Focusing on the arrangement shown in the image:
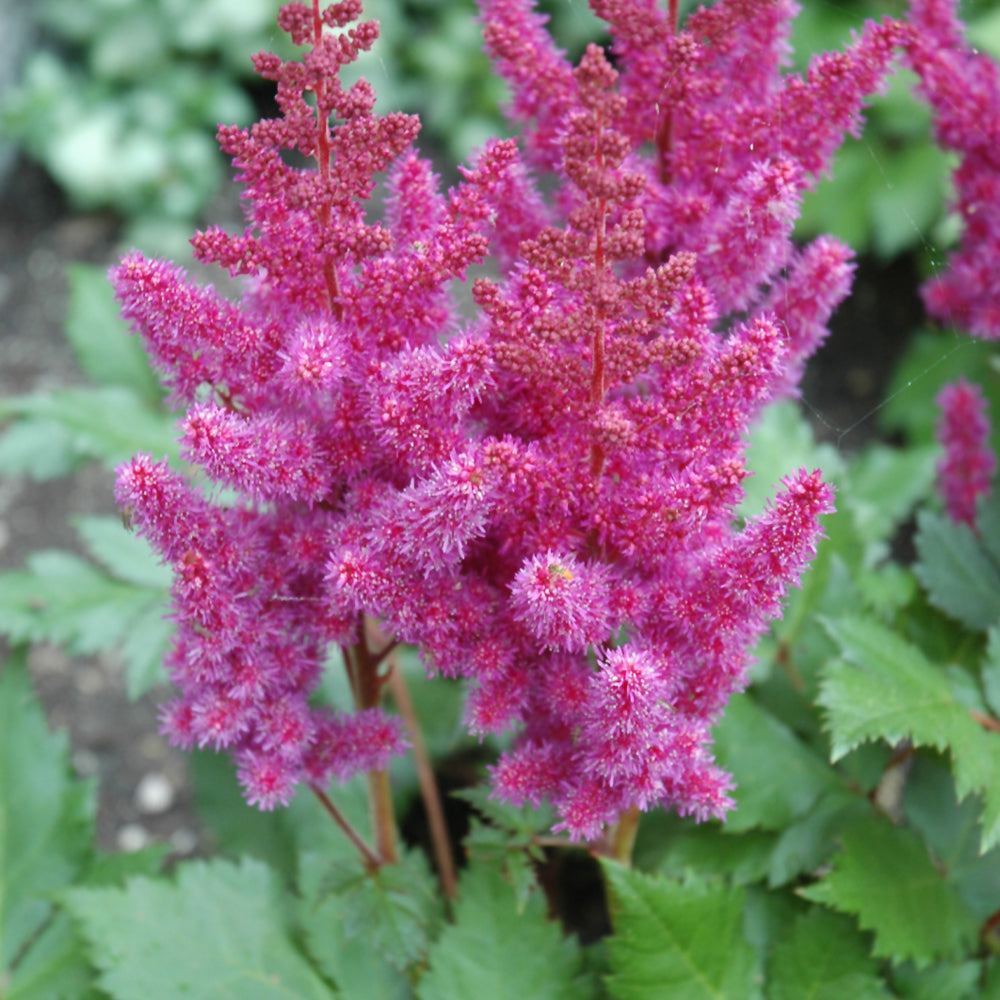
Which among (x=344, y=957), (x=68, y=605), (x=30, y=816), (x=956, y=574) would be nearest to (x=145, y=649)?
(x=68, y=605)

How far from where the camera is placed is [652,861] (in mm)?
1628

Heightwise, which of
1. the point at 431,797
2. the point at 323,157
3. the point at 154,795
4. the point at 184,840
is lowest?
the point at 431,797

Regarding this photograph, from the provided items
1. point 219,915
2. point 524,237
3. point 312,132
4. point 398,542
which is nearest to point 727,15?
point 524,237

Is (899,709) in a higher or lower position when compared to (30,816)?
lower

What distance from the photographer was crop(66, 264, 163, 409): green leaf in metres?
2.24

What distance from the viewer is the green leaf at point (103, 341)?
2240mm

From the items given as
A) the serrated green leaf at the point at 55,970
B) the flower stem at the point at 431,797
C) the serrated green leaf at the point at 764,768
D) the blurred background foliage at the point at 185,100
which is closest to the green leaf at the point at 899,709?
the serrated green leaf at the point at 764,768

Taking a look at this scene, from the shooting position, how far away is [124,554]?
6.37 feet

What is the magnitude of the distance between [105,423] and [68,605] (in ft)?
1.08

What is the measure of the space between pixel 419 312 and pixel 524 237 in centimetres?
18

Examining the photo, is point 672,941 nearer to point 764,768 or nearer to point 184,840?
point 764,768

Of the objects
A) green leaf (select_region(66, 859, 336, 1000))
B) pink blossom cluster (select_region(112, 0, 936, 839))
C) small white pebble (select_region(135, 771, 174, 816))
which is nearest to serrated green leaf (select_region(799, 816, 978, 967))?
pink blossom cluster (select_region(112, 0, 936, 839))

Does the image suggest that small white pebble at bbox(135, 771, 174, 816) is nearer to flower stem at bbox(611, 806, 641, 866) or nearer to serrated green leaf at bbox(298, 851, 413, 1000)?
serrated green leaf at bbox(298, 851, 413, 1000)

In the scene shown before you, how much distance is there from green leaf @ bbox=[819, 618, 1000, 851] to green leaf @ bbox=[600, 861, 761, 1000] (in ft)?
0.91
